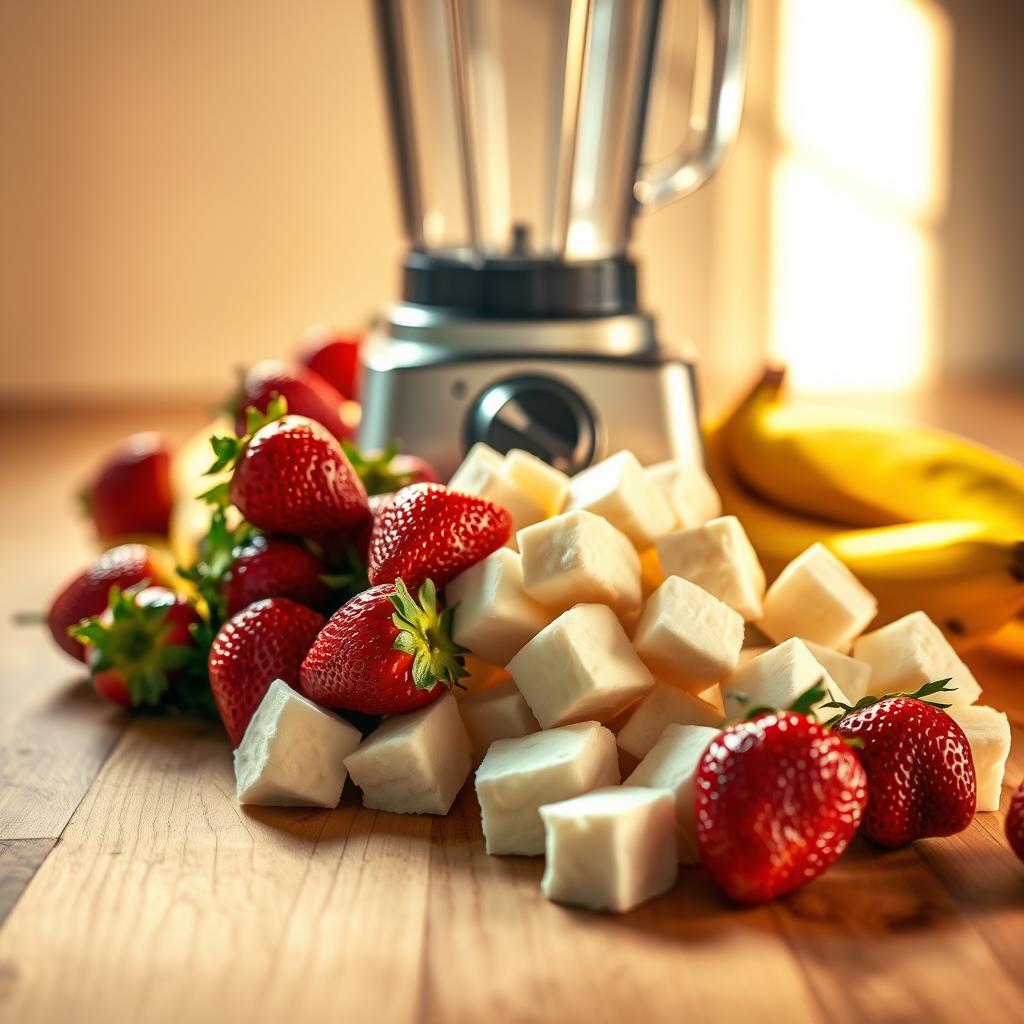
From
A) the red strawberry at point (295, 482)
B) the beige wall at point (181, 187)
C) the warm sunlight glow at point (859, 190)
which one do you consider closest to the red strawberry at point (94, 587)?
the red strawberry at point (295, 482)

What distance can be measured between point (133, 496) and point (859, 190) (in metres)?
1.75

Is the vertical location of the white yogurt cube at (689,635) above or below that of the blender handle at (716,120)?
below

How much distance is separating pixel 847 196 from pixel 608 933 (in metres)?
2.17

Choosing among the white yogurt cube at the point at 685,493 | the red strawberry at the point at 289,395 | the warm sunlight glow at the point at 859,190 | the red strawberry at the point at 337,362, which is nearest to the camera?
the white yogurt cube at the point at 685,493

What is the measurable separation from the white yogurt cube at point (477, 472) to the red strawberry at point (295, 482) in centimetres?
6

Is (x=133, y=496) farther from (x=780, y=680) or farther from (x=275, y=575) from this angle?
(x=780, y=680)

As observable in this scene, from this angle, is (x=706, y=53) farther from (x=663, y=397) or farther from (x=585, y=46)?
(x=663, y=397)

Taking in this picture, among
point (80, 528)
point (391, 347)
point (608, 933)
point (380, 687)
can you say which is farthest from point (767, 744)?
point (80, 528)

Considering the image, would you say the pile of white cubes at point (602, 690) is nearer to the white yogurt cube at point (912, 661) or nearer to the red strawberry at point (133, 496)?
the white yogurt cube at point (912, 661)

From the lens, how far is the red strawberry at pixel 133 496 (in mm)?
1170

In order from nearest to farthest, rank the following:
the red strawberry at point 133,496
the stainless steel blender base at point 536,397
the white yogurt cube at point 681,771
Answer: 1. the white yogurt cube at point 681,771
2. the stainless steel blender base at point 536,397
3. the red strawberry at point 133,496

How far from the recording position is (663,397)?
93 centimetres

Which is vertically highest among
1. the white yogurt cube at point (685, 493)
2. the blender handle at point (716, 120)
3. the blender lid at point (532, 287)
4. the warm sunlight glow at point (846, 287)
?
the blender handle at point (716, 120)

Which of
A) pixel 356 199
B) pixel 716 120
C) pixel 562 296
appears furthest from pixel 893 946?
pixel 356 199
